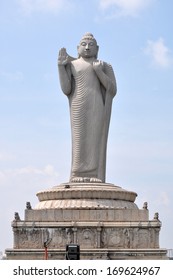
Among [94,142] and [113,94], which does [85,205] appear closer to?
[94,142]

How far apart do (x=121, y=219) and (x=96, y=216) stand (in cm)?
97

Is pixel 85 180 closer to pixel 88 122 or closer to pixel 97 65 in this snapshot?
pixel 88 122

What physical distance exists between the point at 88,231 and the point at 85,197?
173 centimetres

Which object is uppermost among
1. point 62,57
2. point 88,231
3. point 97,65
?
point 62,57

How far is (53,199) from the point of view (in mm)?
31406

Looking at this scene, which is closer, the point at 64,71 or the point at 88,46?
the point at 64,71

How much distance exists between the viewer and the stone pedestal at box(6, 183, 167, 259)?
29125 millimetres

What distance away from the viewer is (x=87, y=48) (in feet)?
111

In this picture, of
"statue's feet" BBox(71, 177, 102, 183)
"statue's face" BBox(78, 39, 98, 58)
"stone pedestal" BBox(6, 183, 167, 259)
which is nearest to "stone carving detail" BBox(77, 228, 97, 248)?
"stone pedestal" BBox(6, 183, 167, 259)

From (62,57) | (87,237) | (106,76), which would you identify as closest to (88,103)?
(106,76)

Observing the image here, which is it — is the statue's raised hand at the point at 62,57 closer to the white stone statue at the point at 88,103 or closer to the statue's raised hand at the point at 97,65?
the white stone statue at the point at 88,103

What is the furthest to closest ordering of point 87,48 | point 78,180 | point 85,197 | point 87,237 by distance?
1. point 87,48
2. point 78,180
3. point 85,197
4. point 87,237
